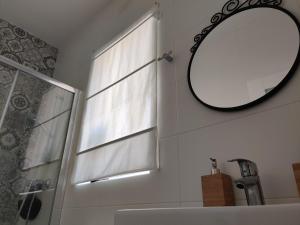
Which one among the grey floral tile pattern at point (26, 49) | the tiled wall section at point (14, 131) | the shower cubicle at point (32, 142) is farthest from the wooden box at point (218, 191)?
the grey floral tile pattern at point (26, 49)

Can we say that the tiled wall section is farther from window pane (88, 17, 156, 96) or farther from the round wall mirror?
the round wall mirror

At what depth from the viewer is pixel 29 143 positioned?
1666 millimetres

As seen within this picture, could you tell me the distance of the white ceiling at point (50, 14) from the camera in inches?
86.4

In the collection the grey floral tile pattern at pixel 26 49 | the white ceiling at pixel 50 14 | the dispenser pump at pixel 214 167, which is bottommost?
the dispenser pump at pixel 214 167

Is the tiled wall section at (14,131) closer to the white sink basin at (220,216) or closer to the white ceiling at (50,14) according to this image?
the white ceiling at (50,14)

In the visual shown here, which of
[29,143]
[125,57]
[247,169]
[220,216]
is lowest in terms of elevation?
[220,216]

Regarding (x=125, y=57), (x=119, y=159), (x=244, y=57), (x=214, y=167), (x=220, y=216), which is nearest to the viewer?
(x=220, y=216)

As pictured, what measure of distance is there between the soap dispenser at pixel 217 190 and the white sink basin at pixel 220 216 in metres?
0.17

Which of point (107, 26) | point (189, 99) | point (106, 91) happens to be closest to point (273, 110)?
point (189, 99)

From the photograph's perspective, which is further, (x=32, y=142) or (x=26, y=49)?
(x=26, y=49)

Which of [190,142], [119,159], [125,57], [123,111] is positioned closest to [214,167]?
[190,142]

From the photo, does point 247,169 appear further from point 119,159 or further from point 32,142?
point 32,142

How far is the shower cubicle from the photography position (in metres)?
1.50

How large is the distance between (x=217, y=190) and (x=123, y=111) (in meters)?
0.78
